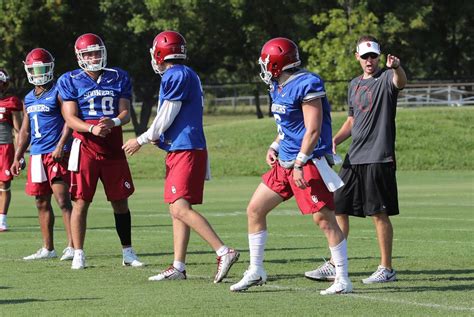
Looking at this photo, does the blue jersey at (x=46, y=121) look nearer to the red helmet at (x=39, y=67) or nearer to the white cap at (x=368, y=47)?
the red helmet at (x=39, y=67)

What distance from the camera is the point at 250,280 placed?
9.76 m

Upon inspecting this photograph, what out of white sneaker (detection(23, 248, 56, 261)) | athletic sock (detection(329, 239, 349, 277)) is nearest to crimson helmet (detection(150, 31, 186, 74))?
athletic sock (detection(329, 239, 349, 277))

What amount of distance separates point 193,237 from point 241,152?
20.6 m

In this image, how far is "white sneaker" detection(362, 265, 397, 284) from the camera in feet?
33.6

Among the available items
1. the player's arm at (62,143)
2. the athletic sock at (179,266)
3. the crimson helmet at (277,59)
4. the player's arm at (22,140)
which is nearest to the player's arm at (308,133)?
the crimson helmet at (277,59)

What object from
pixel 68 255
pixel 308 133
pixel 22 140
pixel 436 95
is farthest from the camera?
pixel 436 95

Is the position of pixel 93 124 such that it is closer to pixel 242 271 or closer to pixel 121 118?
pixel 121 118

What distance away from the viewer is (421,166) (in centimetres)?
3400

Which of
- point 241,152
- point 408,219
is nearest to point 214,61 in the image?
point 241,152

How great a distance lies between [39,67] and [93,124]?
1585 millimetres

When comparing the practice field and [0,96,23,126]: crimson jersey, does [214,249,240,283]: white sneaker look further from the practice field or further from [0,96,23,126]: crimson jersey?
[0,96,23,126]: crimson jersey

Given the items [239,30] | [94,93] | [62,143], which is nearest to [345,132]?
[94,93]

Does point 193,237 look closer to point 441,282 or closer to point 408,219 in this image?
point 408,219

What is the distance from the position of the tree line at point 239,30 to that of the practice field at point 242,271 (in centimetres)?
2905
